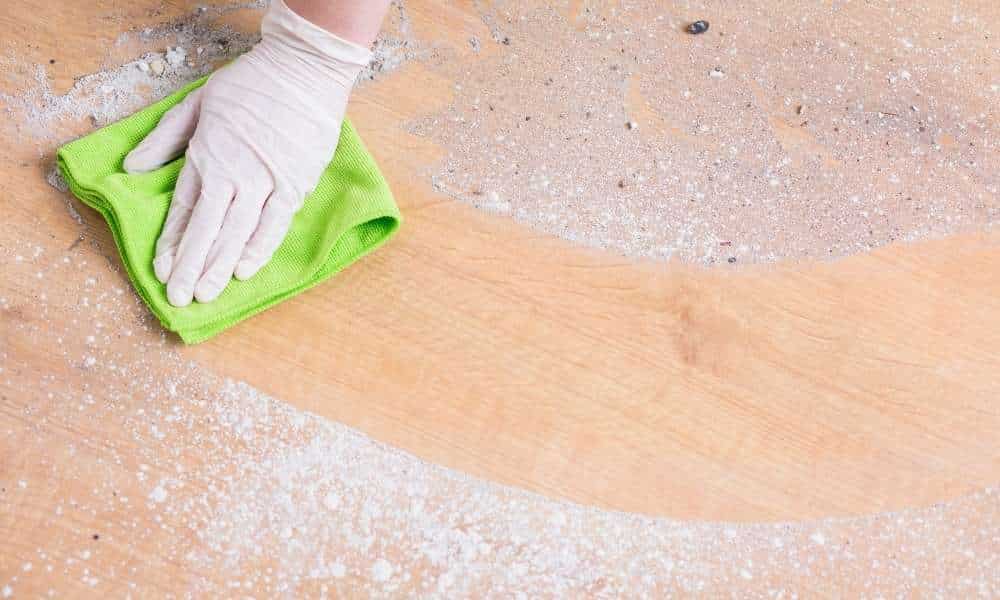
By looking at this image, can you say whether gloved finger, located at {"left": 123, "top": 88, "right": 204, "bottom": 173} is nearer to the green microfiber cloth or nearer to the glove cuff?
the green microfiber cloth

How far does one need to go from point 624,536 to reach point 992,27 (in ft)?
3.27

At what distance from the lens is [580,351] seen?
102 centimetres

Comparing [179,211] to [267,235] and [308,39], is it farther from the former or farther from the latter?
[308,39]

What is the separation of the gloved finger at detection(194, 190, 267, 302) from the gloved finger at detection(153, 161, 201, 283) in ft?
0.16

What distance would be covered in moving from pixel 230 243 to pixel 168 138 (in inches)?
6.9

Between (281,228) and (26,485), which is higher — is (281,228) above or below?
above

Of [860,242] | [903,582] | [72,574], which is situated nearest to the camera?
[72,574]

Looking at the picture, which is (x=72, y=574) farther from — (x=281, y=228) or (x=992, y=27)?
(x=992, y=27)

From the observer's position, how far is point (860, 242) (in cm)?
110

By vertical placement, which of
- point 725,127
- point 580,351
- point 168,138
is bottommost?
point 580,351

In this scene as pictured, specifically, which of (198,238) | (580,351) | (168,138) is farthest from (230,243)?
(580,351)

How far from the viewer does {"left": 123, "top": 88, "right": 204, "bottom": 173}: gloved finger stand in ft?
3.28

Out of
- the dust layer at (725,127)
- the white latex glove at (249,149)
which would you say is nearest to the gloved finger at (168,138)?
the white latex glove at (249,149)

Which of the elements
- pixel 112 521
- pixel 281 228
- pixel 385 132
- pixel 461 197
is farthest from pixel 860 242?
pixel 112 521
